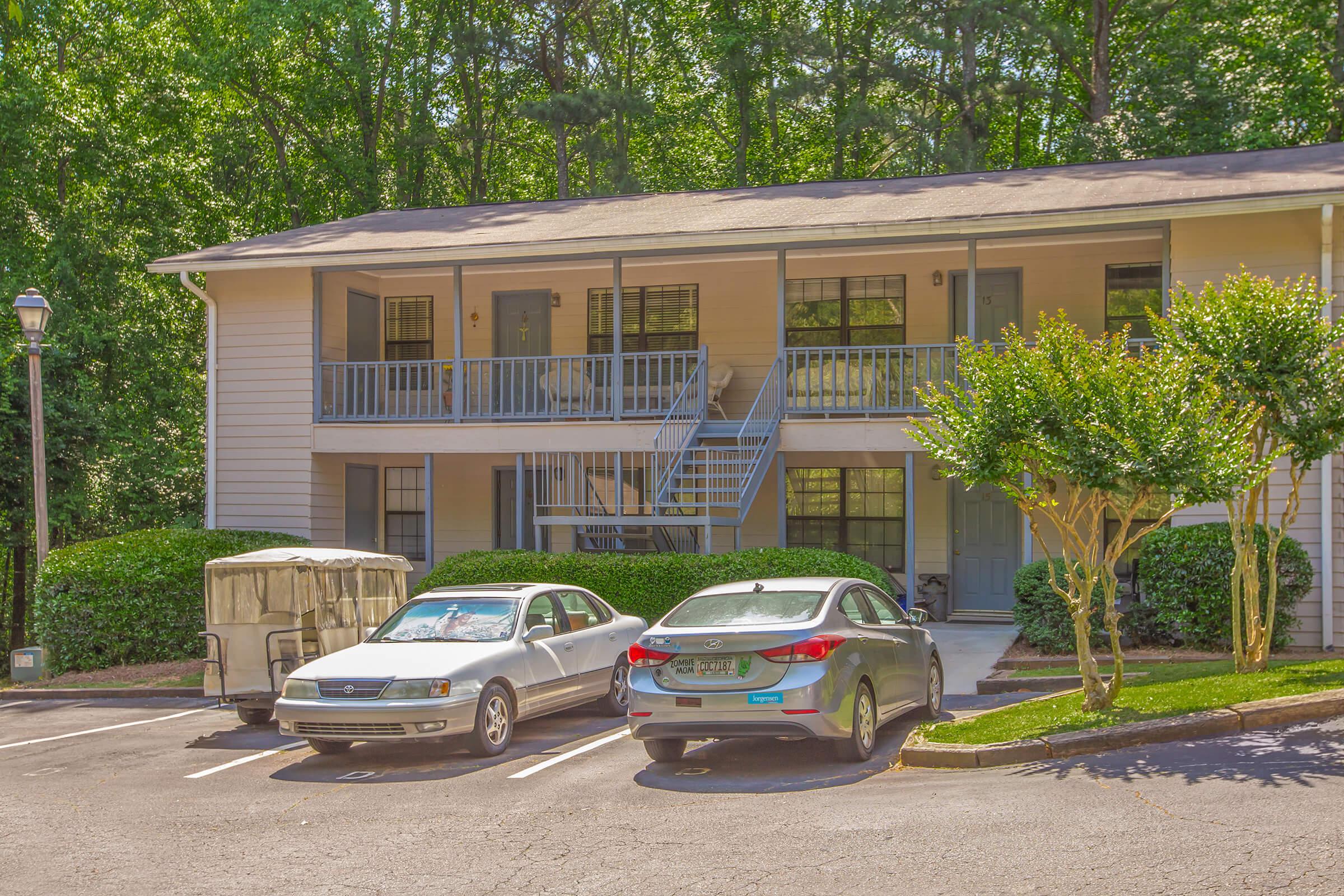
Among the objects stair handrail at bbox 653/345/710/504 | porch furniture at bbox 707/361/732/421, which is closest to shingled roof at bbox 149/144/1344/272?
stair handrail at bbox 653/345/710/504

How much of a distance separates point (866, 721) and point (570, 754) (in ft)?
7.83

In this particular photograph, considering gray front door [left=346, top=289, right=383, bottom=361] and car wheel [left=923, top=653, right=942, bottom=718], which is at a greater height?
gray front door [left=346, top=289, right=383, bottom=361]

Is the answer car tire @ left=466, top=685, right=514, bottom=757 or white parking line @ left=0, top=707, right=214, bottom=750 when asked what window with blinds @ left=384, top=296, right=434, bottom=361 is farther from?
car tire @ left=466, top=685, right=514, bottom=757

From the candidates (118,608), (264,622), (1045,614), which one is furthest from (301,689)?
(1045,614)

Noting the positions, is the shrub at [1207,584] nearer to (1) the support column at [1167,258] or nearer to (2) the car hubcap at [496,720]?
(1) the support column at [1167,258]

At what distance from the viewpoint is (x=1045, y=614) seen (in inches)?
570

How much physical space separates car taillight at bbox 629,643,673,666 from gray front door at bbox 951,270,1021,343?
11.1m

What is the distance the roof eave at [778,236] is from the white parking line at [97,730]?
7.45 meters

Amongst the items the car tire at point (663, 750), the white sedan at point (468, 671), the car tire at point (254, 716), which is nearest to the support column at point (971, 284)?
the white sedan at point (468, 671)

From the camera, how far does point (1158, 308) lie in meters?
18.4

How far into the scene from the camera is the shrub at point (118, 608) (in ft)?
54.6

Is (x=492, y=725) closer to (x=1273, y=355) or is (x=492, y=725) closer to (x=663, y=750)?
(x=663, y=750)

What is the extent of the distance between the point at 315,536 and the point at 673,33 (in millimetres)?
20706

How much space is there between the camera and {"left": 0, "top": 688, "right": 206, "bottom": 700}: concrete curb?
586 inches
